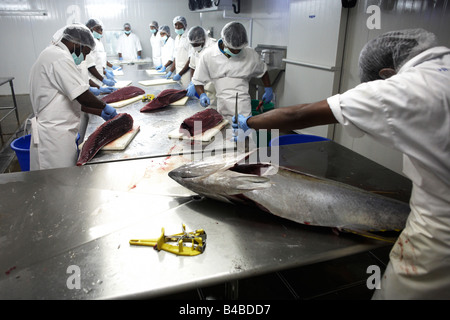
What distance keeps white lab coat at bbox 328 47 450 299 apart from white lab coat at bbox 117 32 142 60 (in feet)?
31.7

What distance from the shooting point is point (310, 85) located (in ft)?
14.1

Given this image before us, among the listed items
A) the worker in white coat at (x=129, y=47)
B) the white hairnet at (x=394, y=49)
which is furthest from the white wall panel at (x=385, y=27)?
the worker in white coat at (x=129, y=47)

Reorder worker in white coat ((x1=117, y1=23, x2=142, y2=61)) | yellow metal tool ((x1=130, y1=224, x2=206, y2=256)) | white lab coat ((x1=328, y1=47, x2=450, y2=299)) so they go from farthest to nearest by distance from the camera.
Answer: worker in white coat ((x1=117, y1=23, x2=142, y2=61)), yellow metal tool ((x1=130, y1=224, x2=206, y2=256)), white lab coat ((x1=328, y1=47, x2=450, y2=299))

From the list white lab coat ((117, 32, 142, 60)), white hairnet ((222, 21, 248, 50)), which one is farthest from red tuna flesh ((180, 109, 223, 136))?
white lab coat ((117, 32, 142, 60))

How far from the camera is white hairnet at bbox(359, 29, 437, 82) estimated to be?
117 cm

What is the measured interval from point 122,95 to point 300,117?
2.87 metres

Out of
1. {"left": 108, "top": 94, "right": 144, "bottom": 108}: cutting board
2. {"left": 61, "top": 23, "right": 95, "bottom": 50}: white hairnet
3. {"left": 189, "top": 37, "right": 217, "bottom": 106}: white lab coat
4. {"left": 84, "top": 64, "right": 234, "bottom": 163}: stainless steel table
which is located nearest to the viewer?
{"left": 84, "top": 64, "right": 234, "bottom": 163}: stainless steel table

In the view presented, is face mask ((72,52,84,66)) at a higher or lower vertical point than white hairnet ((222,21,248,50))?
lower

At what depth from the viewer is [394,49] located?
1.22 meters

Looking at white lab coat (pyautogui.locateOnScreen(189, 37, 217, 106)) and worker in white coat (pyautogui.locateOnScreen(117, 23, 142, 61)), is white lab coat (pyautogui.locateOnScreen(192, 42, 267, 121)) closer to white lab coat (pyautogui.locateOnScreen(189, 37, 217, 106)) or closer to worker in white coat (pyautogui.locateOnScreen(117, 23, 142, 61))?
white lab coat (pyautogui.locateOnScreen(189, 37, 217, 106))

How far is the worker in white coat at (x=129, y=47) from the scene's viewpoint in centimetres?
941

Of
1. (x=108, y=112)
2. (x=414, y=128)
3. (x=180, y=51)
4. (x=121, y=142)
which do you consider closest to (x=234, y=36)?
(x=108, y=112)

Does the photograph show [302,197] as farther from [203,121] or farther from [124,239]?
[203,121]
